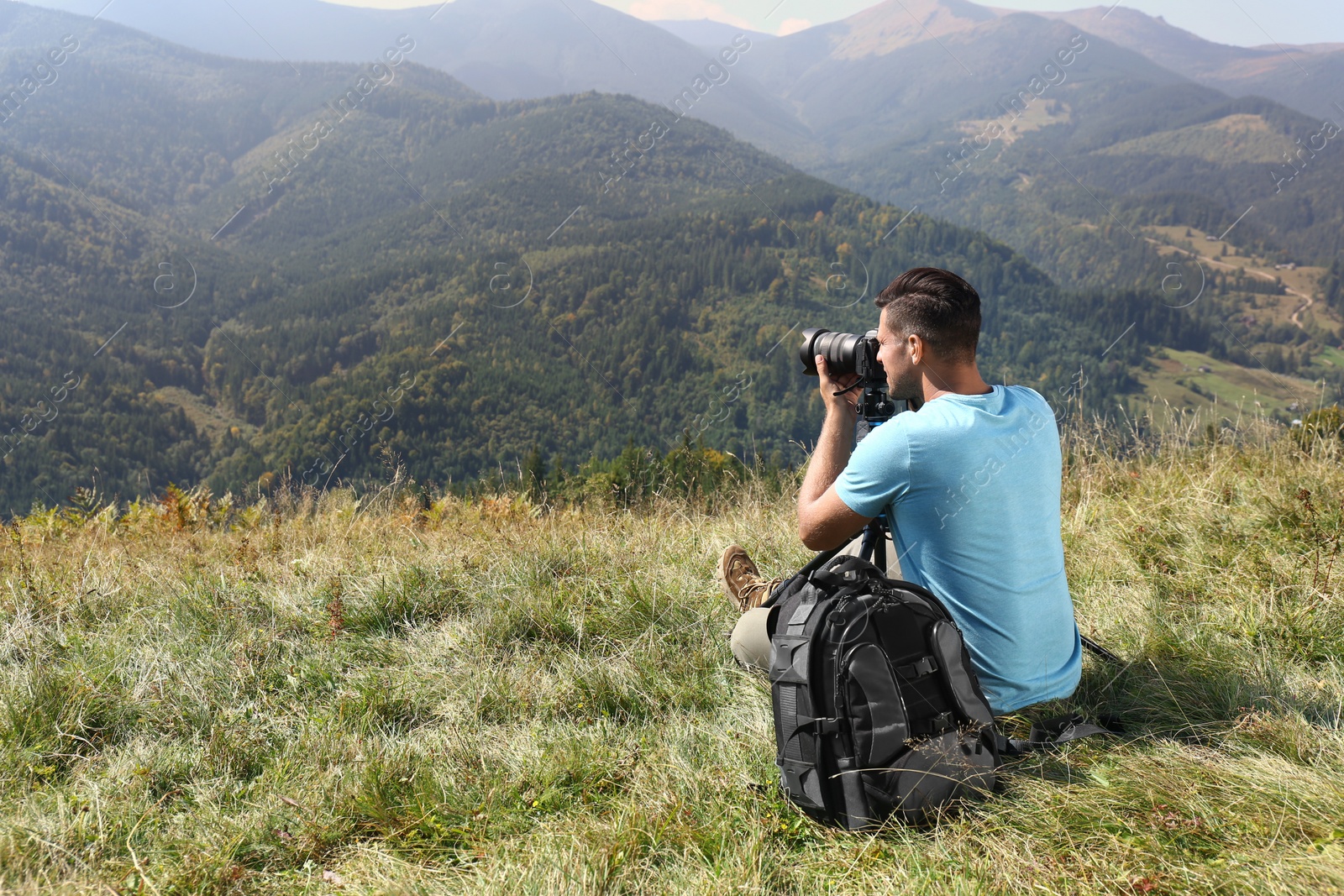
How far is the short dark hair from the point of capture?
1972mm

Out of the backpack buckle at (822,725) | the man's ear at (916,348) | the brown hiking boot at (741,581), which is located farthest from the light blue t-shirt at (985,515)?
the brown hiking boot at (741,581)

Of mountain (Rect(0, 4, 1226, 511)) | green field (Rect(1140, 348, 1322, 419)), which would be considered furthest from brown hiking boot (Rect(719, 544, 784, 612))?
→ green field (Rect(1140, 348, 1322, 419))

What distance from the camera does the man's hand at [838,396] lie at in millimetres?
2301

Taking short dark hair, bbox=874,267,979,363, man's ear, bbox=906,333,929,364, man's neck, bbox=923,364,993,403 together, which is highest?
short dark hair, bbox=874,267,979,363

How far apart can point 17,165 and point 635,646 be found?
23238cm

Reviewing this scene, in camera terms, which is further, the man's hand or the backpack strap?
the man's hand

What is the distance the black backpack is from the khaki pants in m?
0.60

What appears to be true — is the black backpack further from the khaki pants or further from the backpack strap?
the khaki pants

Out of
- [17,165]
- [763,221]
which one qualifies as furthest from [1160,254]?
[17,165]

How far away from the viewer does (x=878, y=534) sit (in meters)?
2.16

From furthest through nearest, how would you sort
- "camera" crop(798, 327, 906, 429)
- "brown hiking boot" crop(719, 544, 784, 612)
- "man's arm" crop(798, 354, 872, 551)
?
"brown hiking boot" crop(719, 544, 784, 612) → "camera" crop(798, 327, 906, 429) → "man's arm" crop(798, 354, 872, 551)

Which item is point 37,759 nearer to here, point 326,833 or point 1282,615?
point 326,833

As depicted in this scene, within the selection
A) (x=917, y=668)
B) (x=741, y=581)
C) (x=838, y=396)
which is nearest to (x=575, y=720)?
(x=741, y=581)

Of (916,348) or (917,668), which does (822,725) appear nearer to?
(917,668)
